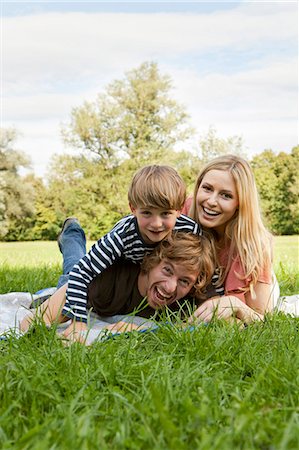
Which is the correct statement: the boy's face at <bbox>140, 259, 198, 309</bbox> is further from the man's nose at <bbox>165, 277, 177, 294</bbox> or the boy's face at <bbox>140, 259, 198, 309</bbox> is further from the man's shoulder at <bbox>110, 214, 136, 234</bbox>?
the man's shoulder at <bbox>110, 214, 136, 234</bbox>

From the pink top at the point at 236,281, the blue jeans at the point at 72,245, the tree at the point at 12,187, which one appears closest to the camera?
the pink top at the point at 236,281

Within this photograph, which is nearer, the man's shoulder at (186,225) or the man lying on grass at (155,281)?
the man lying on grass at (155,281)

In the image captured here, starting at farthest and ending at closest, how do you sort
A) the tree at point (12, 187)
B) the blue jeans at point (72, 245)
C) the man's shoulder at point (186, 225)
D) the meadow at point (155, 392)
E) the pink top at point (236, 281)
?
1. the tree at point (12, 187)
2. the blue jeans at point (72, 245)
3. the pink top at point (236, 281)
4. the man's shoulder at point (186, 225)
5. the meadow at point (155, 392)

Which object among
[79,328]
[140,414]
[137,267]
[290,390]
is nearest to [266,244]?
[137,267]

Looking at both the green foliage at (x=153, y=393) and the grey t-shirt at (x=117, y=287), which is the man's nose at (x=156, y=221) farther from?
the green foliage at (x=153, y=393)

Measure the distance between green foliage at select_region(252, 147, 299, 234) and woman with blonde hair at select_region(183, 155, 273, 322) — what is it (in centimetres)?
1631

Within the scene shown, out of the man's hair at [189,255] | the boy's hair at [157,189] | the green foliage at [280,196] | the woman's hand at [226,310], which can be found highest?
the boy's hair at [157,189]

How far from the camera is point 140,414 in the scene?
1.67m

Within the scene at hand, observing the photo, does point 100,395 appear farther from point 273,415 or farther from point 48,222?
point 48,222

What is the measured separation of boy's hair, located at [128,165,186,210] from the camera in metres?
3.06

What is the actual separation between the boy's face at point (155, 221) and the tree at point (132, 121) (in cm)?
1744

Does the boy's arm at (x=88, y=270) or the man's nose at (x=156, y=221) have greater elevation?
the man's nose at (x=156, y=221)

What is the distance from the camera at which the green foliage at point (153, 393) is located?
1585 millimetres

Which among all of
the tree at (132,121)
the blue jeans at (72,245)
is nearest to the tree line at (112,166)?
Result: the tree at (132,121)
